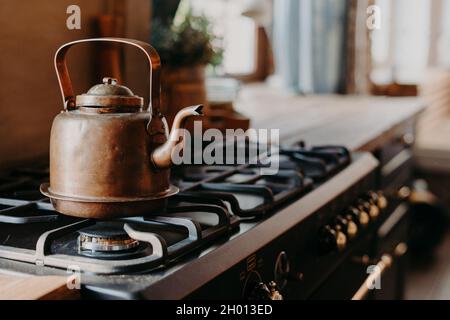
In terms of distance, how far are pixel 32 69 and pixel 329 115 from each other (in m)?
1.50

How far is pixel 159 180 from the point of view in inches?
34.1

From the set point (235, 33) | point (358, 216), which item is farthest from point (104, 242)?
point (235, 33)

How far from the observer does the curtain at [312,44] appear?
11.4 feet

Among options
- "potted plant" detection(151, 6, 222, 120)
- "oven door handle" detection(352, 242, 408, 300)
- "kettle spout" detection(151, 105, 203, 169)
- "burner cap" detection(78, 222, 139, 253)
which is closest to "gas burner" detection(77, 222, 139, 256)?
"burner cap" detection(78, 222, 139, 253)

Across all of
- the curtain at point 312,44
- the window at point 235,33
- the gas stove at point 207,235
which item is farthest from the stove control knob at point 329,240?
the curtain at point 312,44

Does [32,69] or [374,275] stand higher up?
[32,69]

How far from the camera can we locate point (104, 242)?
80 centimetres

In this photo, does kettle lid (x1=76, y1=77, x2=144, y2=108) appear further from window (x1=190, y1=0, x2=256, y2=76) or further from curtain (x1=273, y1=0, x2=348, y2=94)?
curtain (x1=273, y1=0, x2=348, y2=94)

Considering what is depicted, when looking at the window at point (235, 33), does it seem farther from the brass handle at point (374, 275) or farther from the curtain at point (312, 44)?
the brass handle at point (374, 275)

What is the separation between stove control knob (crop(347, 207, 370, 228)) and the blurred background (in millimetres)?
550

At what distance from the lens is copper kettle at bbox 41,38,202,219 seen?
0.82 m

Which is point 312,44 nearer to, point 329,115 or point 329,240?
point 329,115
